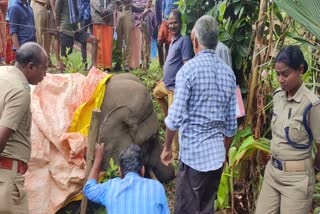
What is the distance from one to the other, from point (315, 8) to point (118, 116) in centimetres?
238

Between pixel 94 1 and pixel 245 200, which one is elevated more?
pixel 94 1

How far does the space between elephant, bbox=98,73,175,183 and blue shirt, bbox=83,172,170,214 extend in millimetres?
1803

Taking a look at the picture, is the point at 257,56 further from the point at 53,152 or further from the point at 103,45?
the point at 103,45

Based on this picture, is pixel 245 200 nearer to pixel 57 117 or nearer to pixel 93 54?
pixel 57 117

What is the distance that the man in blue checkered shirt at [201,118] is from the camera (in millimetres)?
3704

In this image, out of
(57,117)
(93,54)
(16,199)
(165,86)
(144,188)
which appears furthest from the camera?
(93,54)

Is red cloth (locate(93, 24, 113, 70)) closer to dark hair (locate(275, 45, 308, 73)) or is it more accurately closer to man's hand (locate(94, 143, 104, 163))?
man's hand (locate(94, 143, 104, 163))

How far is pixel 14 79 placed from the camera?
10.9 ft

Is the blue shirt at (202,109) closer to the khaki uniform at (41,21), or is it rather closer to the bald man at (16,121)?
the bald man at (16,121)

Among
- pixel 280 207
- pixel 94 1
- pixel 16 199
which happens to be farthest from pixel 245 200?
pixel 94 1

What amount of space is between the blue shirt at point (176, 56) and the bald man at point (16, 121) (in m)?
2.48

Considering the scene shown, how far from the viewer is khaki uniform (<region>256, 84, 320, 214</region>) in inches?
141

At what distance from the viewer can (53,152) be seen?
195 inches

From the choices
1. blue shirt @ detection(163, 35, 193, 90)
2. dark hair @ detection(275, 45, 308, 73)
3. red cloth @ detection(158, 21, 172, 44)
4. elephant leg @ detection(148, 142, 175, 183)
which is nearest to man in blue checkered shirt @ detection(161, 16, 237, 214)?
dark hair @ detection(275, 45, 308, 73)
